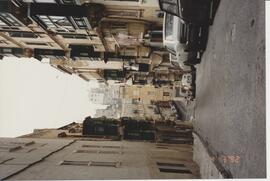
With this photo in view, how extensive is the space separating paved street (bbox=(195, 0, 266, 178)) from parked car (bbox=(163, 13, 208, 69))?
72.1 inches

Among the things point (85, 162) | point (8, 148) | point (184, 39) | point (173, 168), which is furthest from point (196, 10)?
point (8, 148)

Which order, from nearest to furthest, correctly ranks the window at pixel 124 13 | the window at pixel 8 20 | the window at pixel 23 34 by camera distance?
the window at pixel 8 20 < the window at pixel 124 13 < the window at pixel 23 34

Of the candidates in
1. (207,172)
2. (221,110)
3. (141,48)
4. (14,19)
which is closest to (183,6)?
(221,110)

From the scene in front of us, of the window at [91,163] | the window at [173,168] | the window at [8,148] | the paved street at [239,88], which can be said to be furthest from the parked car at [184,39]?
the window at [8,148]

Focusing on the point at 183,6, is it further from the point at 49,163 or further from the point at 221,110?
the point at 49,163

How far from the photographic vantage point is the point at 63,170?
9695 millimetres

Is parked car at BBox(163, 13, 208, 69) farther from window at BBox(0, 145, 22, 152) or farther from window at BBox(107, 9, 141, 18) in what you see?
window at BBox(0, 145, 22, 152)

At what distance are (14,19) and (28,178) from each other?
727cm

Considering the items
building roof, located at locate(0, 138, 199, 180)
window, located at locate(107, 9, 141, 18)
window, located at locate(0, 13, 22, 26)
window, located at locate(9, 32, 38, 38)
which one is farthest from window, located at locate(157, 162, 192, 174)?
window, located at locate(9, 32, 38, 38)

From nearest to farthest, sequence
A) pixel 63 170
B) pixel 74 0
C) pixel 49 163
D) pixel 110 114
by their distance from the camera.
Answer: pixel 63 170 → pixel 49 163 → pixel 74 0 → pixel 110 114

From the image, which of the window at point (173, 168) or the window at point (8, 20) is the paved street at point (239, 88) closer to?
the window at point (173, 168)

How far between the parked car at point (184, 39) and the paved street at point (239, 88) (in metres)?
1.83

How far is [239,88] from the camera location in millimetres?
5938

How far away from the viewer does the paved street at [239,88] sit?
491 centimetres
